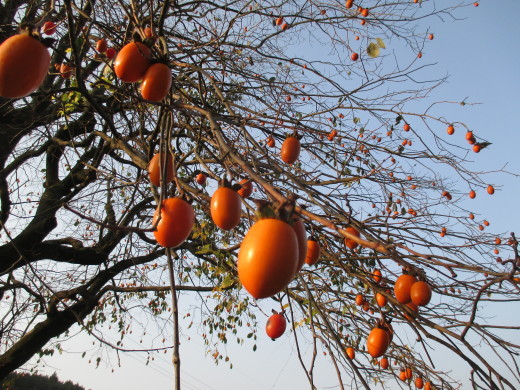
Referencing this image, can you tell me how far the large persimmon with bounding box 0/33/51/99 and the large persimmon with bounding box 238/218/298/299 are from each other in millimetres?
951

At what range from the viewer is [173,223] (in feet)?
3.71

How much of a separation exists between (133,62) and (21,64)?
369mm

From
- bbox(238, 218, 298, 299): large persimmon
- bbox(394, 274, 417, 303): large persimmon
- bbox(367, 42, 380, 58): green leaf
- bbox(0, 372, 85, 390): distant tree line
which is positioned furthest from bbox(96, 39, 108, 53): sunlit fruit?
bbox(0, 372, 85, 390): distant tree line

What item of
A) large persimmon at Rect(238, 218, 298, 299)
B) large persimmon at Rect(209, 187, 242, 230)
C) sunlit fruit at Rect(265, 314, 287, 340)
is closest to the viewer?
large persimmon at Rect(238, 218, 298, 299)

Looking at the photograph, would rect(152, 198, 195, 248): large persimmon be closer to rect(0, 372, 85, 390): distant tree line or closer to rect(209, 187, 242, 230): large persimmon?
rect(209, 187, 242, 230): large persimmon

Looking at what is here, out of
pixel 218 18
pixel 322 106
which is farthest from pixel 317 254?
pixel 218 18

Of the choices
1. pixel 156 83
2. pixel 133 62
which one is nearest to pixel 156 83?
pixel 156 83

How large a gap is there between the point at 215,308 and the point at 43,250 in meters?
2.28

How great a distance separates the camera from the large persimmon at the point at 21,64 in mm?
1124

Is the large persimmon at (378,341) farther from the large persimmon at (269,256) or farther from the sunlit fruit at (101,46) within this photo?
the sunlit fruit at (101,46)

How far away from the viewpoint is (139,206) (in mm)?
3938

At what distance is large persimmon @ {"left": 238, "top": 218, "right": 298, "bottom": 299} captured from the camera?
0.75 meters

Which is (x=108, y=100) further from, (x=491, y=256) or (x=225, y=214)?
(x=491, y=256)

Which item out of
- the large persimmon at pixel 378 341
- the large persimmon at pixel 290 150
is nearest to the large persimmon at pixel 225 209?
the large persimmon at pixel 378 341
